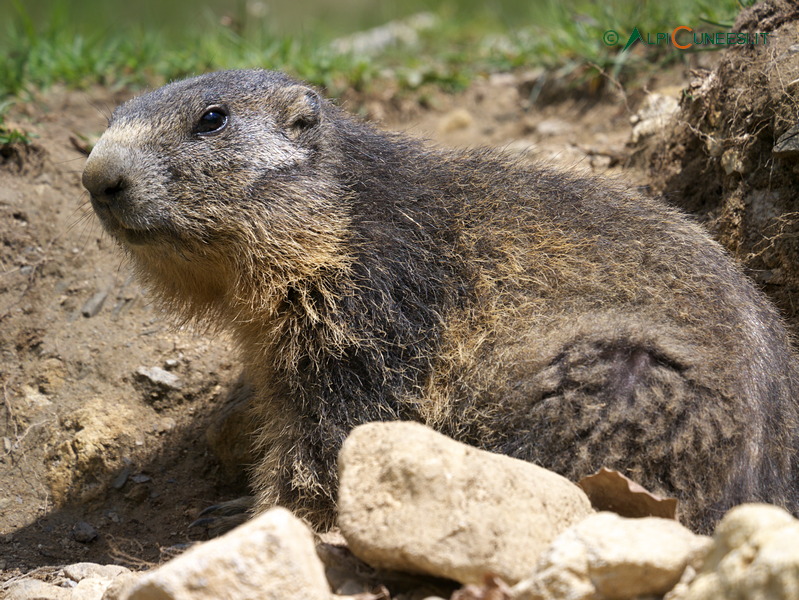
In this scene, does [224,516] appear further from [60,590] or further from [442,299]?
[442,299]

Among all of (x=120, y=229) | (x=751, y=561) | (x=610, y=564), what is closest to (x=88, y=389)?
(x=120, y=229)

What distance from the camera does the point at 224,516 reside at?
4.60 m

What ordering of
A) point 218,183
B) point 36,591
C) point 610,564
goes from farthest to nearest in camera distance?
point 218,183 < point 36,591 < point 610,564

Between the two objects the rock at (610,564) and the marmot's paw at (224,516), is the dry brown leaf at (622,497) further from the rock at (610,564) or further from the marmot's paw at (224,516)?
the marmot's paw at (224,516)

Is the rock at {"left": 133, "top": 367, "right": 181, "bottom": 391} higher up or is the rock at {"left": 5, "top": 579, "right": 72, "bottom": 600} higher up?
the rock at {"left": 133, "top": 367, "right": 181, "bottom": 391}

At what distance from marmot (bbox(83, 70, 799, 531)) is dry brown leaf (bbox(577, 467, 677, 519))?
15cm

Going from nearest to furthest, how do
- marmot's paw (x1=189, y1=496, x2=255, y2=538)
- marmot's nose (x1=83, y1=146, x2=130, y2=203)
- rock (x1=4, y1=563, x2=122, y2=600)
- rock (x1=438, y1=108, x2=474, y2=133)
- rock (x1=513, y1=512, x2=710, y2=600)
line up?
rock (x1=513, y1=512, x2=710, y2=600) < rock (x1=4, y1=563, x2=122, y2=600) < marmot's nose (x1=83, y1=146, x2=130, y2=203) < marmot's paw (x1=189, y1=496, x2=255, y2=538) < rock (x1=438, y1=108, x2=474, y2=133)

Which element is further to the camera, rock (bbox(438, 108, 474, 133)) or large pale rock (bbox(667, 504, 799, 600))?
rock (bbox(438, 108, 474, 133))

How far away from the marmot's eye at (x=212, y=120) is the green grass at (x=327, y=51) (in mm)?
3155

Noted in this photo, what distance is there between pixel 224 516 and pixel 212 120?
218 cm

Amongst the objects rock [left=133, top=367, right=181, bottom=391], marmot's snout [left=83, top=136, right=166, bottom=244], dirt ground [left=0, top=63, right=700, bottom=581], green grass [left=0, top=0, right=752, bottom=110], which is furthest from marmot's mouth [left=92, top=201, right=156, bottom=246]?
green grass [left=0, top=0, right=752, bottom=110]

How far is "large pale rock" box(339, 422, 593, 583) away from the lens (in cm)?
280

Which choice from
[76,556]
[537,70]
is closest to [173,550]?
[76,556]

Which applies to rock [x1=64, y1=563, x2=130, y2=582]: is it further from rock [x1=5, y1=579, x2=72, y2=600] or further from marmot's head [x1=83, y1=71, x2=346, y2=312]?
marmot's head [x1=83, y1=71, x2=346, y2=312]
